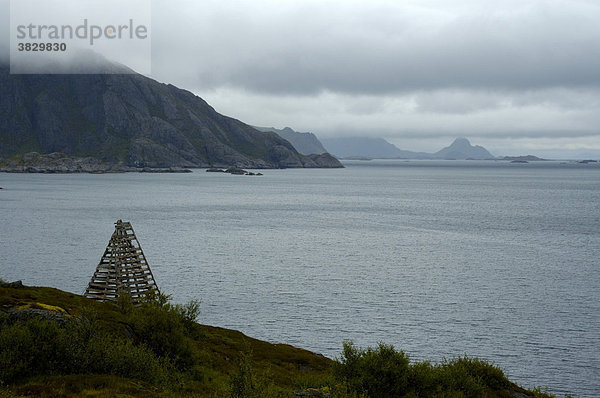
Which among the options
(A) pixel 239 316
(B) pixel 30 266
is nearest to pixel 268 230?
(B) pixel 30 266

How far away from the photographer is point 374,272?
7462 cm

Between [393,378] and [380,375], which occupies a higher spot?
[380,375]

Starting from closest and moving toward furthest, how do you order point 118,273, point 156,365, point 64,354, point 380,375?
point 64,354 < point 156,365 < point 380,375 < point 118,273

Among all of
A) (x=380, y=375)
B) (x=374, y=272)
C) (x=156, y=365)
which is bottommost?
→ (x=374, y=272)

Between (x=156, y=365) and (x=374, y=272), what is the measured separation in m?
53.5

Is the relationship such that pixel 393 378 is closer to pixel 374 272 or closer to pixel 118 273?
pixel 118 273

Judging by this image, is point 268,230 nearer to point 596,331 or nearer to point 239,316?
point 239,316

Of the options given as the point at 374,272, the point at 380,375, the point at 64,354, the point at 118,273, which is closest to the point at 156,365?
the point at 64,354

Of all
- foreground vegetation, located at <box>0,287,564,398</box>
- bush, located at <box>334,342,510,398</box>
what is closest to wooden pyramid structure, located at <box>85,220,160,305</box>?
foreground vegetation, located at <box>0,287,564,398</box>

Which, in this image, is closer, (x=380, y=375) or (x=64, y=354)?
(x=64, y=354)

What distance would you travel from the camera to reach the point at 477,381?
1181 inches

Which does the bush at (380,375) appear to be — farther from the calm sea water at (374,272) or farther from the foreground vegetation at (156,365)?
the calm sea water at (374,272)

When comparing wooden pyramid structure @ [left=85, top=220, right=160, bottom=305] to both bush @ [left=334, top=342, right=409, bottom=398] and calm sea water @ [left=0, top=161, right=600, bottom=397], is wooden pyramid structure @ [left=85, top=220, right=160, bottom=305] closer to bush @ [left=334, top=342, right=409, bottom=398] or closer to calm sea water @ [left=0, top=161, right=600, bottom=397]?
calm sea water @ [left=0, top=161, right=600, bottom=397]

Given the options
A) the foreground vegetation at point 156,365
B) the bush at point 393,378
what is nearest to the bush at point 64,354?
the foreground vegetation at point 156,365
